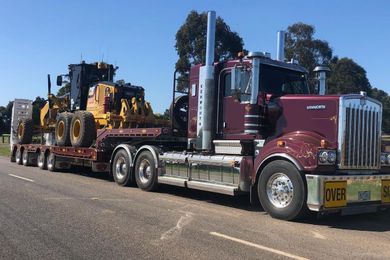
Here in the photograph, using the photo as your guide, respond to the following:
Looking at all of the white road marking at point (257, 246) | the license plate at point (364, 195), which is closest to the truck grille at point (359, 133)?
the license plate at point (364, 195)

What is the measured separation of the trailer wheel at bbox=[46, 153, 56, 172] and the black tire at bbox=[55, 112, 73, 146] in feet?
2.36

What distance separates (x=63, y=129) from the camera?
1928cm

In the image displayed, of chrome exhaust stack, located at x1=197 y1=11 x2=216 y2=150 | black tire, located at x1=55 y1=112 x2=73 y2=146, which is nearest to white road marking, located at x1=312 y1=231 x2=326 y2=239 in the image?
chrome exhaust stack, located at x1=197 y1=11 x2=216 y2=150

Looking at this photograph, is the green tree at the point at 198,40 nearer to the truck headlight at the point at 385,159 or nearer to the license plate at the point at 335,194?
the truck headlight at the point at 385,159

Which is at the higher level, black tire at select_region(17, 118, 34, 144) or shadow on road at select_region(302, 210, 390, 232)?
black tire at select_region(17, 118, 34, 144)

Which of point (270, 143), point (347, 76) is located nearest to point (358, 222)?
point (270, 143)

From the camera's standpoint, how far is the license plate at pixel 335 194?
28.9 feet

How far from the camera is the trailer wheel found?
19894mm

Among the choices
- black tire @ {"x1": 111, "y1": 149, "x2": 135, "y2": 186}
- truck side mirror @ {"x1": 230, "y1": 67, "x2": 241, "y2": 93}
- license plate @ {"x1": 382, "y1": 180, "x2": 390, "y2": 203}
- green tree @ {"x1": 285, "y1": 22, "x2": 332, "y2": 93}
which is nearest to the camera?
license plate @ {"x1": 382, "y1": 180, "x2": 390, "y2": 203}

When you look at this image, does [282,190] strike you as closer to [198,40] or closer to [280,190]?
[280,190]

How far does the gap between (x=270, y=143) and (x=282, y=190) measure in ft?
3.13

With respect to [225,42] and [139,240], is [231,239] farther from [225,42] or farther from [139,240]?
[225,42]

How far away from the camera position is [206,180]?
38.3 feet

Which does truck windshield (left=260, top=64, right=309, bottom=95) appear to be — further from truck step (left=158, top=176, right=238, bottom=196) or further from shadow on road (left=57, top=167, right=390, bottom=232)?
shadow on road (left=57, top=167, right=390, bottom=232)
